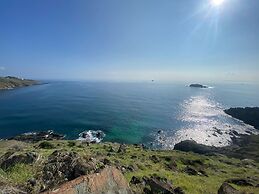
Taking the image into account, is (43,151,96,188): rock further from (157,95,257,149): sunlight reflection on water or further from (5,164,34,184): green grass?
(157,95,257,149): sunlight reflection on water

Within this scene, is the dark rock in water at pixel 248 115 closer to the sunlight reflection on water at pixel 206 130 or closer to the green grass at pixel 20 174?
the sunlight reflection on water at pixel 206 130

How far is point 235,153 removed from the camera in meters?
83.5

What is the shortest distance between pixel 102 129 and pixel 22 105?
75075 mm

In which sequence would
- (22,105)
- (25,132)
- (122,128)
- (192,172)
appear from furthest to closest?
(22,105)
(122,128)
(25,132)
(192,172)

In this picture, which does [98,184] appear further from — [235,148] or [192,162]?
[235,148]

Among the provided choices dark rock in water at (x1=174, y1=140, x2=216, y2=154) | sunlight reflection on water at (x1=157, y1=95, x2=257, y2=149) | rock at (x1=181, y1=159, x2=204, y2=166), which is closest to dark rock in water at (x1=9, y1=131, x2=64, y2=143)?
sunlight reflection on water at (x1=157, y1=95, x2=257, y2=149)

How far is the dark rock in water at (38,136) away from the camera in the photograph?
275 feet

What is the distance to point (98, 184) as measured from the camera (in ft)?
30.5

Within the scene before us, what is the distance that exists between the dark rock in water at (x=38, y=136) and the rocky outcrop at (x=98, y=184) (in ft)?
256

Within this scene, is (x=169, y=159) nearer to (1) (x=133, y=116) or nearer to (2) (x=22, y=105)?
(1) (x=133, y=116)

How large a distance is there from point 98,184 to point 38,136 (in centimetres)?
8551

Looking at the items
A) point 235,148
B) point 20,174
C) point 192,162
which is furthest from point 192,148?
point 20,174

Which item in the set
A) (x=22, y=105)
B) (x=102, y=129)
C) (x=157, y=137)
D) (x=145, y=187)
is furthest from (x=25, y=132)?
(x=145, y=187)

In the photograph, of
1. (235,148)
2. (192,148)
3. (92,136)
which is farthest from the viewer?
(92,136)
